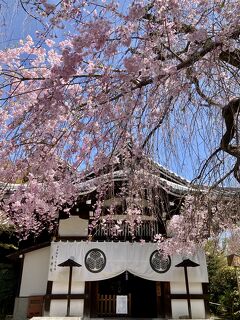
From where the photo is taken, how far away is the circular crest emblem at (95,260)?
8.45 metres

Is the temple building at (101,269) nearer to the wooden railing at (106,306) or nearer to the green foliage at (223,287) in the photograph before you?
the wooden railing at (106,306)

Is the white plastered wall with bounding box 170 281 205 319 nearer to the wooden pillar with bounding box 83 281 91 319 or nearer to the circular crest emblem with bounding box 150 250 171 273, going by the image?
the circular crest emblem with bounding box 150 250 171 273

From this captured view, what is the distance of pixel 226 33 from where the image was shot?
268 cm

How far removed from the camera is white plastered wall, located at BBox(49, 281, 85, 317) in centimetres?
802

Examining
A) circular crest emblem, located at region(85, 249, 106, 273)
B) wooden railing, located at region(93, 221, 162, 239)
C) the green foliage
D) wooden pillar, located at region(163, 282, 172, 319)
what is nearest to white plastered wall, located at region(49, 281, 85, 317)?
circular crest emblem, located at region(85, 249, 106, 273)

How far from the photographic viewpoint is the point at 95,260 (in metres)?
8.57

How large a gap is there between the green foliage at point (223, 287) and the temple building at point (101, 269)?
2.38 metres

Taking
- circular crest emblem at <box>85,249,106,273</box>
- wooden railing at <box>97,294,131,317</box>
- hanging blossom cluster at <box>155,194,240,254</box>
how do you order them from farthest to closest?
wooden railing at <box>97,294,131,317</box>
circular crest emblem at <box>85,249,106,273</box>
hanging blossom cluster at <box>155,194,240,254</box>

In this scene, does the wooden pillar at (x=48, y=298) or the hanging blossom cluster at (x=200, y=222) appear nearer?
the hanging blossom cluster at (x=200, y=222)

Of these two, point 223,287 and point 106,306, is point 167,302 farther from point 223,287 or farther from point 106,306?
point 223,287

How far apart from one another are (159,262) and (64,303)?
2.62m

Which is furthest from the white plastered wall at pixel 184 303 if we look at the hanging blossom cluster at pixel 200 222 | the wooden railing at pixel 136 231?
the wooden railing at pixel 136 231

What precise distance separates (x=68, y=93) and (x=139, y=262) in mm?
6579

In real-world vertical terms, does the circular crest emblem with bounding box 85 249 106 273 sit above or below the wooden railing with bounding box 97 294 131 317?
above
